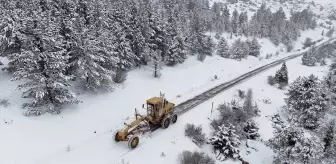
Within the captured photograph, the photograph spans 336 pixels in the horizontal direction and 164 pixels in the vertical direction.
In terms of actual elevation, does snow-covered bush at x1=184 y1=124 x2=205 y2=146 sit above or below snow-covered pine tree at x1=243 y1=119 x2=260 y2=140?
above

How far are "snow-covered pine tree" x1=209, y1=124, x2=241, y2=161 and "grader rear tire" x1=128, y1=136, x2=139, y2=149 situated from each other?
19.7 ft

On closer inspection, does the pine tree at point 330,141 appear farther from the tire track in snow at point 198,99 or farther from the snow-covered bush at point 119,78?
the snow-covered bush at point 119,78

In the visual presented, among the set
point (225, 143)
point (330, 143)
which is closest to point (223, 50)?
point (330, 143)

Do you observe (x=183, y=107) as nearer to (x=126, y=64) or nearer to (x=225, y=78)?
(x=126, y=64)

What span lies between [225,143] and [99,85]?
13690 millimetres

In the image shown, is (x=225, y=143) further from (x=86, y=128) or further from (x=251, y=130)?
(x=86, y=128)

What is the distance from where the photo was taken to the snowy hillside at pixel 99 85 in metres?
19.0

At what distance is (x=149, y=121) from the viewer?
2111 cm

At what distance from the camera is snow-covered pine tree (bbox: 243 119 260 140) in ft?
76.6

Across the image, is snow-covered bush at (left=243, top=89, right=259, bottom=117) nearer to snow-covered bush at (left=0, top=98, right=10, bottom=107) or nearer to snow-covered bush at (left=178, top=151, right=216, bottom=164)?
snow-covered bush at (left=178, top=151, right=216, bottom=164)

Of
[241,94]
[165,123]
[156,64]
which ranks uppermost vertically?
[156,64]

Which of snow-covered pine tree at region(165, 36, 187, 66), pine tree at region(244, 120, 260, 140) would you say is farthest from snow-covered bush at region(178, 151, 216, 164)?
snow-covered pine tree at region(165, 36, 187, 66)

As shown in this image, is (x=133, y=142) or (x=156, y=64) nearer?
(x=133, y=142)

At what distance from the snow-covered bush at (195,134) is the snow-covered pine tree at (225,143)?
0.94 meters
